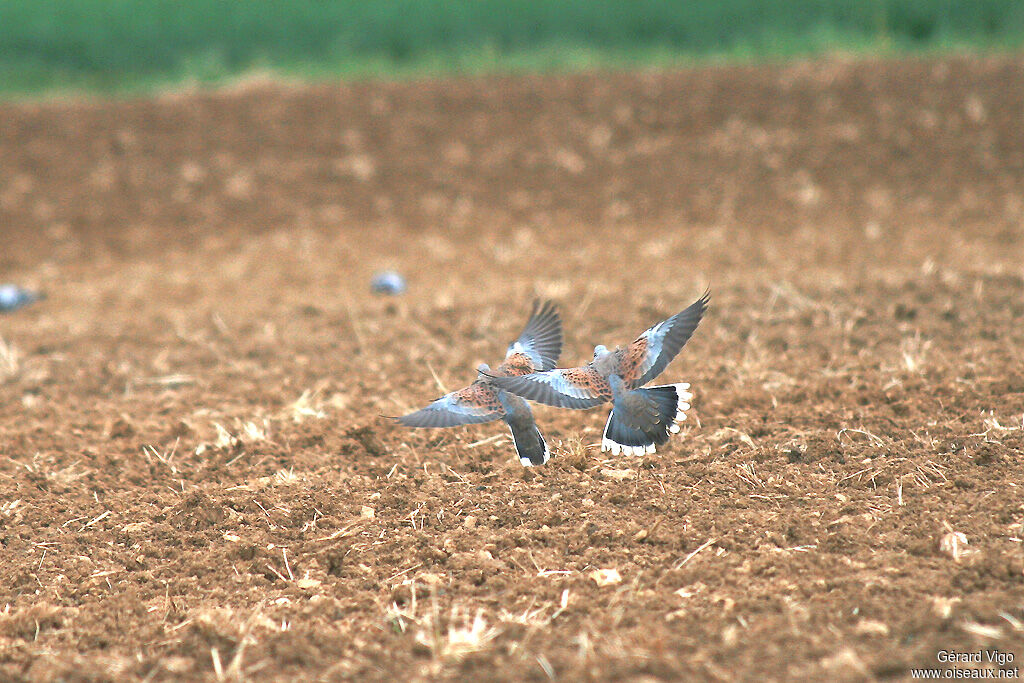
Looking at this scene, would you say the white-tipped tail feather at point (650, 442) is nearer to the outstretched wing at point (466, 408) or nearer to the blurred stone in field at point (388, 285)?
the outstretched wing at point (466, 408)

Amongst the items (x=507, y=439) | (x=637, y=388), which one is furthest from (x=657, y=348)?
(x=507, y=439)

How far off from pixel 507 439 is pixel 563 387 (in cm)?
70

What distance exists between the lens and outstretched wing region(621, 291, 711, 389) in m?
2.84

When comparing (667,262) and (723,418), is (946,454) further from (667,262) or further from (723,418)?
(667,262)

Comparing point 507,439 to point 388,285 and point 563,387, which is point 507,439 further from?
point 388,285

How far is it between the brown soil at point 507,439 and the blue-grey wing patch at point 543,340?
1.04ft

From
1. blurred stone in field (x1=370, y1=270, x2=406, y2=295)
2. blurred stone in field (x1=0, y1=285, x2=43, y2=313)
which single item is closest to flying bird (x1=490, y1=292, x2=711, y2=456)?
blurred stone in field (x1=370, y1=270, x2=406, y2=295)

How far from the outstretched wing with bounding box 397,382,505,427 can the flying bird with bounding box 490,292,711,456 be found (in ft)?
0.23

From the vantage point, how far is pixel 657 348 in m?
2.87

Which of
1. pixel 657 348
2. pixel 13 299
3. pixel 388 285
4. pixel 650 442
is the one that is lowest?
pixel 13 299

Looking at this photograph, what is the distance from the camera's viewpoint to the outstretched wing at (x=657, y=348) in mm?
2836

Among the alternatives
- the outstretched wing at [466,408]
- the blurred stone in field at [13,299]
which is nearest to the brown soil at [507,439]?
the blurred stone in field at [13,299]

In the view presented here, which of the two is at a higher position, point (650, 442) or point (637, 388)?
point (637, 388)

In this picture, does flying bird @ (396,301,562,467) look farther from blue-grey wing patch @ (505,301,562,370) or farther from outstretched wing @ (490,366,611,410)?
blue-grey wing patch @ (505,301,562,370)
